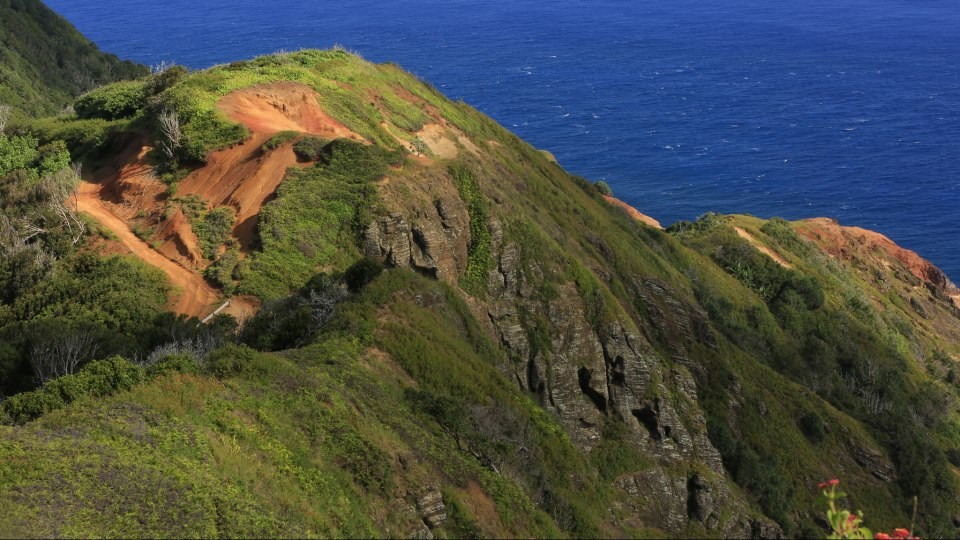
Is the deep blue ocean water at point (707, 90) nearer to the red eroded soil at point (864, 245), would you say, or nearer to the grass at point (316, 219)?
the red eroded soil at point (864, 245)

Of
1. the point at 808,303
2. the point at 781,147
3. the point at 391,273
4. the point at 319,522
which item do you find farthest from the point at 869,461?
the point at 781,147

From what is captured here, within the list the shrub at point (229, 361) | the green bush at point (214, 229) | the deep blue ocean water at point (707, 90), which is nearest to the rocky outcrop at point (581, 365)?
the green bush at point (214, 229)

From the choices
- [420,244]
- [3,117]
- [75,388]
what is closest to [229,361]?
[75,388]

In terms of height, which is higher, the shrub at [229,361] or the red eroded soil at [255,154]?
the red eroded soil at [255,154]

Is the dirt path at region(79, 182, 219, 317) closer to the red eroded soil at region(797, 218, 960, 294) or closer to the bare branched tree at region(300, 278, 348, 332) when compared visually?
the bare branched tree at region(300, 278, 348, 332)

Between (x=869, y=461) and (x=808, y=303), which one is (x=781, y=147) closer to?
(x=808, y=303)

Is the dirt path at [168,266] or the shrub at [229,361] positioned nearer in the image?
the shrub at [229,361]
